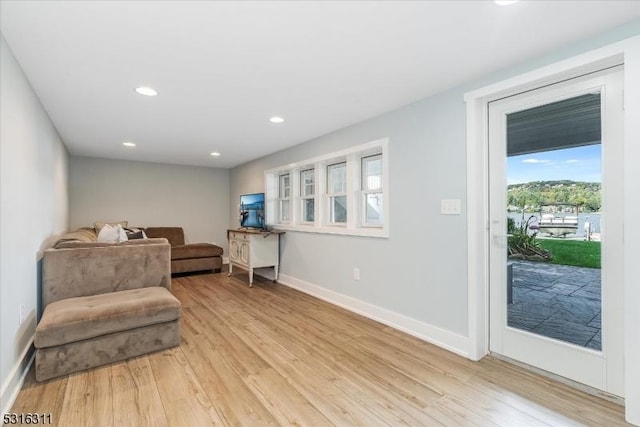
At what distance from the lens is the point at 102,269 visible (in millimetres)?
2715

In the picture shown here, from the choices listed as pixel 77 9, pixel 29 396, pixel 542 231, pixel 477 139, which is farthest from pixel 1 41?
pixel 542 231

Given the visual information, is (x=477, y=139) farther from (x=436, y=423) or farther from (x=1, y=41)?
(x=1, y=41)

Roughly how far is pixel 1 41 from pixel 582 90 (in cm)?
357

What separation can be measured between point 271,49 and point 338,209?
8.11 feet

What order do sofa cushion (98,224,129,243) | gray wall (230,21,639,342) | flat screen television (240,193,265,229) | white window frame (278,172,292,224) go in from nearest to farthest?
gray wall (230,21,639,342) < sofa cushion (98,224,129,243) < white window frame (278,172,292,224) < flat screen television (240,193,265,229)

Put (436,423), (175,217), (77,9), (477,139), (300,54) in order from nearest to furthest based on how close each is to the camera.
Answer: (77,9) → (436,423) → (300,54) → (477,139) → (175,217)

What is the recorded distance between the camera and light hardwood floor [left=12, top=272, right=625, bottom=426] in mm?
1681

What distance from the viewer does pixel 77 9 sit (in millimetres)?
1537

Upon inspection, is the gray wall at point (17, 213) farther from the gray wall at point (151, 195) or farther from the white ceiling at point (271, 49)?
the gray wall at point (151, 195)

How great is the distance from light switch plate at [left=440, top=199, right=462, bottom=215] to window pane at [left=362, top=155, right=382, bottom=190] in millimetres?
959

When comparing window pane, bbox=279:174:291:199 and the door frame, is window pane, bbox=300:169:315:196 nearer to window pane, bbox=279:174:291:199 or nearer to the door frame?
window pane, bbox=279:174:291:199

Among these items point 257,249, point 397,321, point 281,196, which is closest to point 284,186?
point 281,196

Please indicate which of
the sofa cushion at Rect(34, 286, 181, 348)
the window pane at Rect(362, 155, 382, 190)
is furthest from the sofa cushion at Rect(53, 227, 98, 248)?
→ the window pane at Rect(362, 155, 382, 190)

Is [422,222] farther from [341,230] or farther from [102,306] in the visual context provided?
[102,306]
